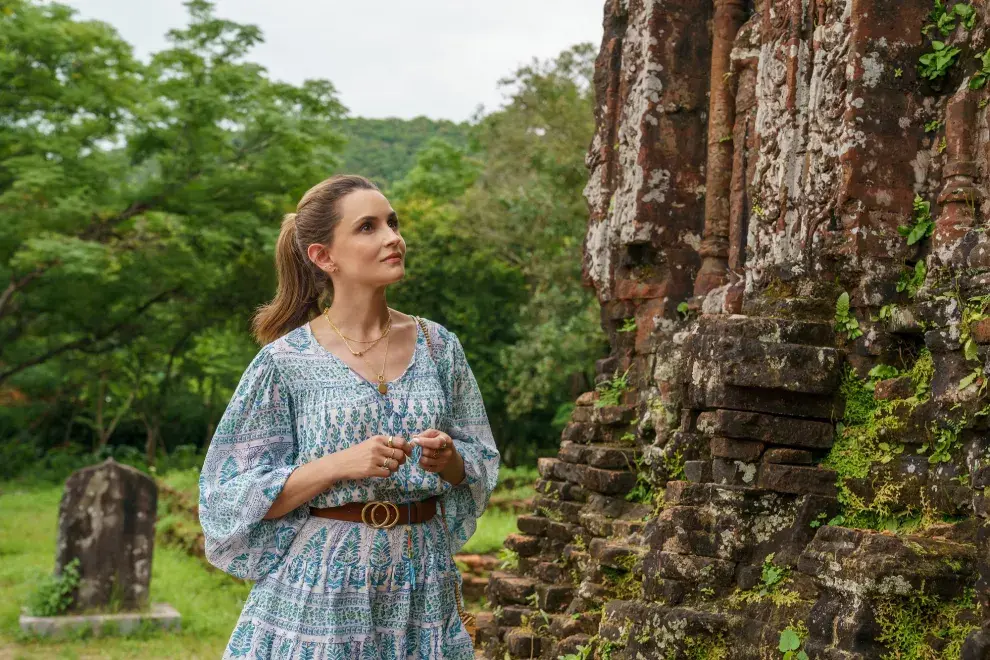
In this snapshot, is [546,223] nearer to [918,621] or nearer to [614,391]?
[614,391]

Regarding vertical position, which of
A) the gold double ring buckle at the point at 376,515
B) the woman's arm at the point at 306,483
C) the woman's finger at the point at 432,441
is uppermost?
the woman's finger at the point at 432,441

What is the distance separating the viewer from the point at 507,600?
23.3 ft

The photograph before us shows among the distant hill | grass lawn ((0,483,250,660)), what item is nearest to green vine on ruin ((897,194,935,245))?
grass lawn ((0,483,250,660))

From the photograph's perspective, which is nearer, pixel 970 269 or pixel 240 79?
pixel 970 269

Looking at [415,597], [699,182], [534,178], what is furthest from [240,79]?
[415,597]

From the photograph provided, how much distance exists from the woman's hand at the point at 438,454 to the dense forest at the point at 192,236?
1652 cm

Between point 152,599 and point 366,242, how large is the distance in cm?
849

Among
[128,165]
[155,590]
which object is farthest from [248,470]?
[128,165]

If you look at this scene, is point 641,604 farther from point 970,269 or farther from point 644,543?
point 970,269

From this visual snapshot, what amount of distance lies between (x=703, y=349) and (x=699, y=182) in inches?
94.7

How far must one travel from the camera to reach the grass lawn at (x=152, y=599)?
28.7 feet

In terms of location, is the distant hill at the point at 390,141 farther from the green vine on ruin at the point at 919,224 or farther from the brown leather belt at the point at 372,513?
the brown leather belt at the point at 372,513

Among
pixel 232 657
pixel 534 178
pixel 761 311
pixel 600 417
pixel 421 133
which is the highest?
pixel 421 133

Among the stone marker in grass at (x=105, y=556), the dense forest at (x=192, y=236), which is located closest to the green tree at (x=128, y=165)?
the dense forest at (x=192, y=236)
